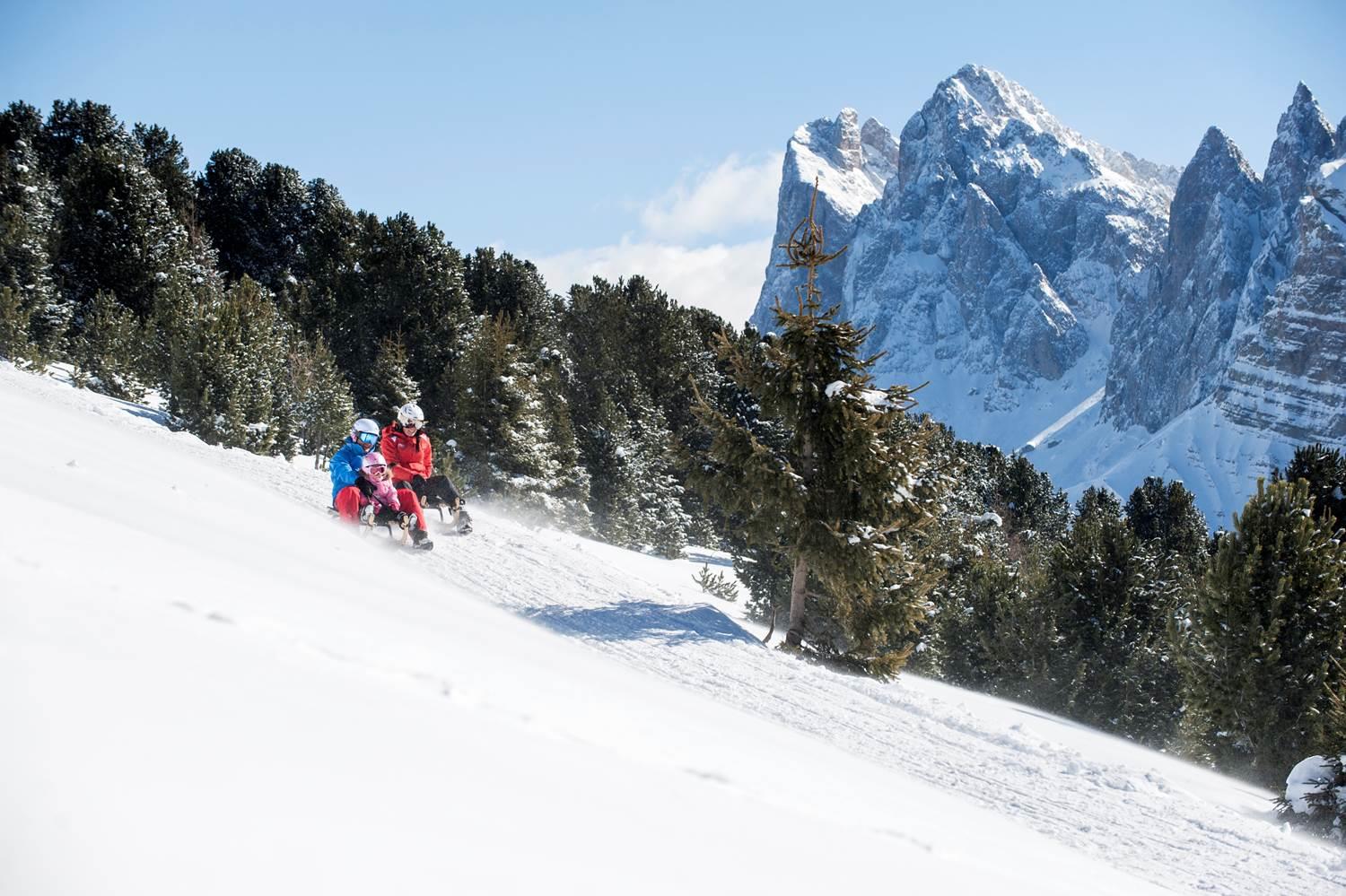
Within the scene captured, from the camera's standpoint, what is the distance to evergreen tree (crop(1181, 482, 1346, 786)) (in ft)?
59.4

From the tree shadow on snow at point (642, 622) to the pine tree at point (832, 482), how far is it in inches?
80.6

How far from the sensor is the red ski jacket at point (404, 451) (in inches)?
518

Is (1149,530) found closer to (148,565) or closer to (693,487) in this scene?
(693,487)

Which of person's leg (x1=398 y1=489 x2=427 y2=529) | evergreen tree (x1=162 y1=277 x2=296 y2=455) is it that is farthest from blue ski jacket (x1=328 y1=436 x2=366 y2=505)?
evergreen tree (x1=162 y1=277 x2=296 y2=455)

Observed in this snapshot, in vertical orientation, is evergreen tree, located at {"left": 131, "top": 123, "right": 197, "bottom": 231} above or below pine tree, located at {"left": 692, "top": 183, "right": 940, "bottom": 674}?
above

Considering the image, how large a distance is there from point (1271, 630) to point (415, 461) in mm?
17567

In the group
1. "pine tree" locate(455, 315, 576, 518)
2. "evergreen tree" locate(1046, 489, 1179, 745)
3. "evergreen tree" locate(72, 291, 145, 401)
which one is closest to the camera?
"evergreen tree" locate(72, 291, 145, 401)

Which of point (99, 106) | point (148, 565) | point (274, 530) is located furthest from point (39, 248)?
point (148, 565)

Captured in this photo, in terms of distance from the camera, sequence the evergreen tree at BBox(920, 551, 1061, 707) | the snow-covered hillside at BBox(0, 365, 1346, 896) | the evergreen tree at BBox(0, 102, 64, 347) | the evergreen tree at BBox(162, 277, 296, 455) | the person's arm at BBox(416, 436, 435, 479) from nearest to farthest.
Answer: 1. the snow-covered hillside at BBox(0, 365, 1346, 896)
2. the person's arm at BBox(416, 436, 435, 479)
3. the evergreen tree at BBox(162, 277, 296, 455)
4. the evergreen tree at BBox(0, 102, 64, 347)
5. the evergreen tree at BBox(920, 551, 1061, 707)

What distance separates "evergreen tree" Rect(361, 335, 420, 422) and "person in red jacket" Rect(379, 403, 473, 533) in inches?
751

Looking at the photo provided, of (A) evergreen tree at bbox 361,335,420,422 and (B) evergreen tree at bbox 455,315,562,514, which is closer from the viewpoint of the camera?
(B) evergreen tree at bbox 455,315,562,514

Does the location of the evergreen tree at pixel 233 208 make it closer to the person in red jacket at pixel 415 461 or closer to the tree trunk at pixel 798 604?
the person in red jacket at pixel 415 461

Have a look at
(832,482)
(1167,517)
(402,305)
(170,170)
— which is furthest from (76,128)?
(1167,517)

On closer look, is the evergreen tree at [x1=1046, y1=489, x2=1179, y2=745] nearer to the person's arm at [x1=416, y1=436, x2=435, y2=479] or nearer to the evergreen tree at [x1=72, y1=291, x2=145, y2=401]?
the person's arm at [x1=416, y1=436, x2=435, y2=479]
